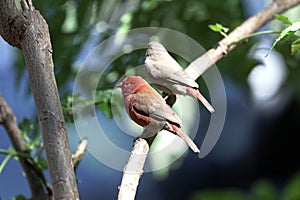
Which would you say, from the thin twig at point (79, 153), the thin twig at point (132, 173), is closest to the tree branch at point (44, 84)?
the thin twig at point (132, 173)

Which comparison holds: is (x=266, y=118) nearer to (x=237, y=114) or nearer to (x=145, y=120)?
(x=237, y=114)

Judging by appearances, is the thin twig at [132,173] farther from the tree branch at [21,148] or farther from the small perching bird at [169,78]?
the tree branch at [21,148]

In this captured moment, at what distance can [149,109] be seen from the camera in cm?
42

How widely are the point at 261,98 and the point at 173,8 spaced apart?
60 cm

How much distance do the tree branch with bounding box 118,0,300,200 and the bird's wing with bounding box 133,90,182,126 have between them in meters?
0.04

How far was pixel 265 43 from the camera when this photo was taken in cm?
78

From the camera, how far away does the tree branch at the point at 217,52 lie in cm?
44

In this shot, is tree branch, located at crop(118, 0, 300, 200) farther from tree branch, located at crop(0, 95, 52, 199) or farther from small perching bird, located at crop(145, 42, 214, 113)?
tree branch, located at crop(0, 95, 52, 199)

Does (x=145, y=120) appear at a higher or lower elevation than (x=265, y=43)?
lower

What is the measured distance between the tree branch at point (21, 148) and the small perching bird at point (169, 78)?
204 mm

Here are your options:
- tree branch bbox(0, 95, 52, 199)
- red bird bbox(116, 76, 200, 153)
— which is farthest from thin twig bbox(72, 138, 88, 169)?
red bird bbox(116, 76, 200, 153)

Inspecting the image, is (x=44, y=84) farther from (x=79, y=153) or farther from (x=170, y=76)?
(x=79, y=153)

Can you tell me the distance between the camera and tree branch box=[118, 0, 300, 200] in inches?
17.2

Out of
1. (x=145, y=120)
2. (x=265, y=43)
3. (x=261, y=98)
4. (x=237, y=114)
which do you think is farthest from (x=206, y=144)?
(x=237, y=114)
